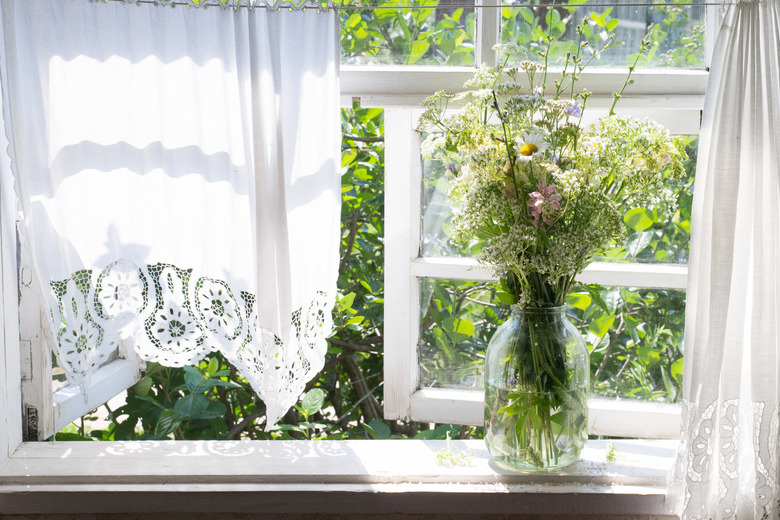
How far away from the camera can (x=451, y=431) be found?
5.61 ft

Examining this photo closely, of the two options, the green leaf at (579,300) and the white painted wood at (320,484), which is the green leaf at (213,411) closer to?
the white painted wood at (320,484)

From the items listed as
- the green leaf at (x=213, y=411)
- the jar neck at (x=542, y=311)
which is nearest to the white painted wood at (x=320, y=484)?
the green leaf at (x=213, y=411)

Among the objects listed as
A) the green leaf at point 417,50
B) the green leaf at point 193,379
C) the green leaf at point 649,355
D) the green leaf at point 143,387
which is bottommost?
the green leaf at point 143,387

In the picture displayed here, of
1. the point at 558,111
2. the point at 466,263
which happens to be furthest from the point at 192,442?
the point at 558,111

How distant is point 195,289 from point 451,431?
2.39 ft

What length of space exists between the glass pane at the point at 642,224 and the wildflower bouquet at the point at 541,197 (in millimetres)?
236

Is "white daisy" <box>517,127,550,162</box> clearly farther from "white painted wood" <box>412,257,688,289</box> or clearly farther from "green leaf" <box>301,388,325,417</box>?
"green leaf" <box>301,388,325,417</box>

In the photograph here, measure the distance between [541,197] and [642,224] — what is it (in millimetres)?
480

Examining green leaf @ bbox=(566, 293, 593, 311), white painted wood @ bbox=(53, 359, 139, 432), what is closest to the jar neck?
green leaf @ bbox=(566, 293, 593, 311)

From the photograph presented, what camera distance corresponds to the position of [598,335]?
159 centimetres

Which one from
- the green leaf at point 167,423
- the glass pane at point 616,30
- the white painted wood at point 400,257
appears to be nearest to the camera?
the glass pane at point 616,30

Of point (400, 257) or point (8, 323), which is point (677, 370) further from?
point (8, 323)

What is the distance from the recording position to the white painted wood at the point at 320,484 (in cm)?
136

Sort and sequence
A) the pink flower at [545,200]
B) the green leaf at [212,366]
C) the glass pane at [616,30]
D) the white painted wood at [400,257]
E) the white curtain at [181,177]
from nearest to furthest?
the pink flower at [545,200]
the white curtain at [181,177]
the glass pane at [616,30]
the white painted wood at [400,257]
the green leaf at [212,366]
